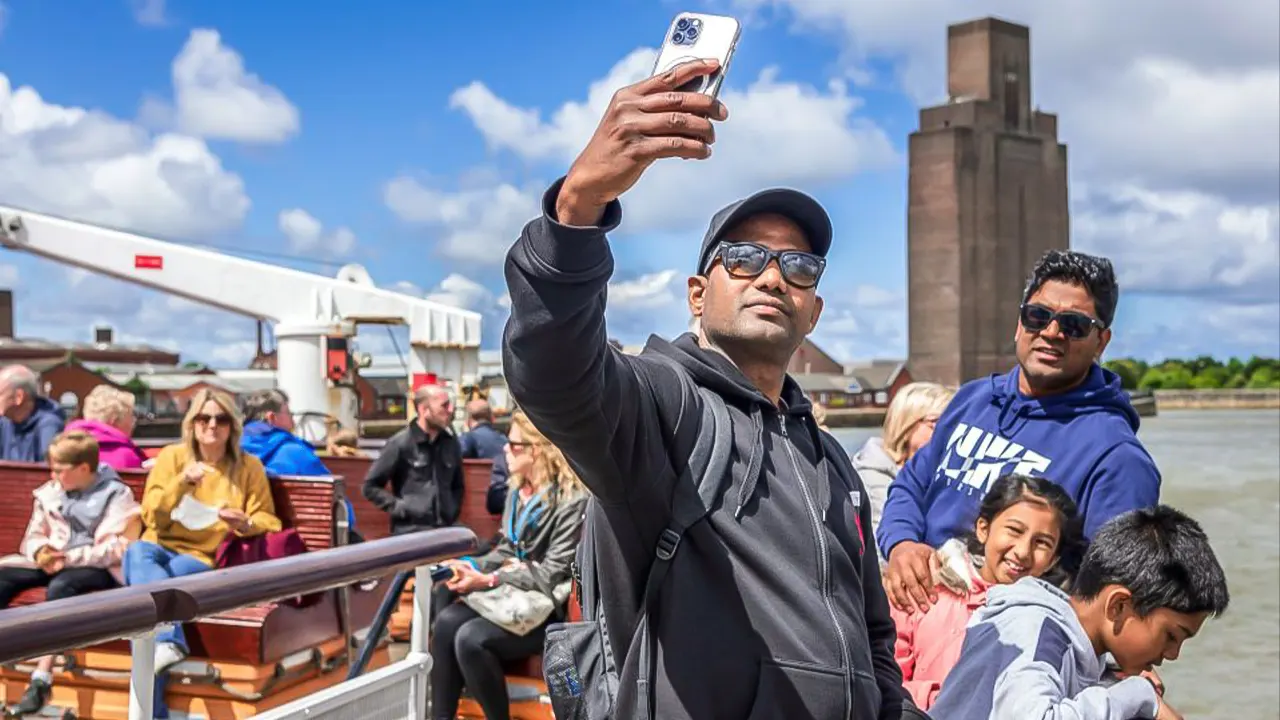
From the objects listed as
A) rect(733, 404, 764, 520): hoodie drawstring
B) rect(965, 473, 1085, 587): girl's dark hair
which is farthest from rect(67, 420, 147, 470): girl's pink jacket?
rect(733, 404, 764, 520): hoodie drawstring

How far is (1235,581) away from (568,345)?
17.7m

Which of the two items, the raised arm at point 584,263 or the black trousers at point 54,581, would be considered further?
the black trousers at point 54,581

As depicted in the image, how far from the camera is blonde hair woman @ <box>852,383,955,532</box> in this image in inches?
200

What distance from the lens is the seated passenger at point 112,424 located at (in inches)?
248

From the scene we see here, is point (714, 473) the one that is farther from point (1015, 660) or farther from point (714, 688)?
point (1015, 660)

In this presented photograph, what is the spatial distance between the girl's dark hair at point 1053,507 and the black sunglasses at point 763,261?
1112 millimetres

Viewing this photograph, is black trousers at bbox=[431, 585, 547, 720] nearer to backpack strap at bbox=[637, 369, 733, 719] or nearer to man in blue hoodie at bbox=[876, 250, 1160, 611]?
man in blue hoodie at bbox=[876, 250, 1160, 611]

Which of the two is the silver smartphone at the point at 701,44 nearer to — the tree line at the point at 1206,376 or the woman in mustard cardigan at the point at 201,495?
the woman in mustard cardigan at the point at 201,495

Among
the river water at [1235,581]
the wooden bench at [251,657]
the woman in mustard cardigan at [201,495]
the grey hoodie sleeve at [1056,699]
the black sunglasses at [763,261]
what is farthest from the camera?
the river water at [1235,581]

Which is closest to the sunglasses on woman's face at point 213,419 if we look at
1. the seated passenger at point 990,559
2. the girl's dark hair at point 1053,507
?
the seated passenger at point 990,559

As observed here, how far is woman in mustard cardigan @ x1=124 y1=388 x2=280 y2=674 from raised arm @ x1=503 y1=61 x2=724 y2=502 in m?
3.87

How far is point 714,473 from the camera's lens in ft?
6.03

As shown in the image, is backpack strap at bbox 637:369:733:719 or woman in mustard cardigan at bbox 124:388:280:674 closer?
backpack strap at bbox 637:369:733:719

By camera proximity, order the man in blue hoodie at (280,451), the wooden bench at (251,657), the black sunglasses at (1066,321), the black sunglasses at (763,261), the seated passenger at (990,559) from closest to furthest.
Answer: the black sunglasses at (763,261) < the seated passenger at (990,559) < the black sunglasses at (1066,321) < the wooden bench at (251,657) < the man in blue hoodie at (280,451)
